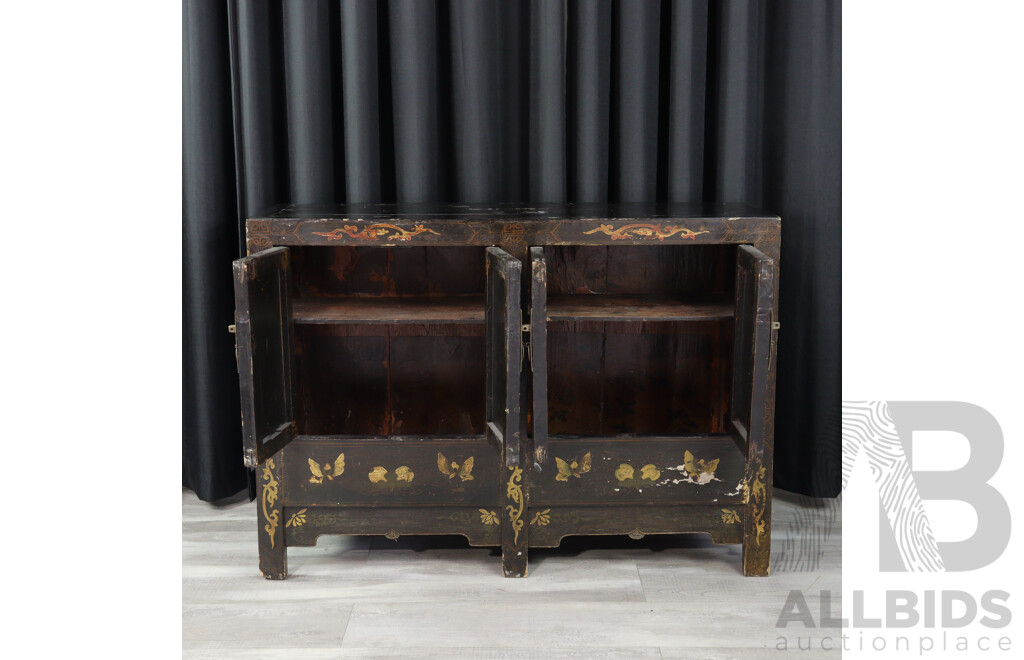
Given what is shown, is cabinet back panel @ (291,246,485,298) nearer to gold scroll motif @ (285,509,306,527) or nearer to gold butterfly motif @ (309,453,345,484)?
gold butterfly motif @ (309,453,345,484)

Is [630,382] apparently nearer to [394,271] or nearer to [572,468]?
[572,468]

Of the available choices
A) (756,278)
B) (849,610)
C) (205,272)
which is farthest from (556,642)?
(205,272)

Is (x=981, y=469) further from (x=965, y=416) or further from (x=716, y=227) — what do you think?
(x=716, y=227)

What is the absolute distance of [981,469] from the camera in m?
1.93

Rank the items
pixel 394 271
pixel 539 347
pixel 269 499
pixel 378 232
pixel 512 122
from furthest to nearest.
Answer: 1. pixel 512 122
2. pixel 394 271
3. pixel 269 499
4. pixel 378 232
5. pixel 539 347

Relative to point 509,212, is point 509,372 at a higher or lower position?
lower

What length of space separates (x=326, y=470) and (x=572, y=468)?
1.90ft

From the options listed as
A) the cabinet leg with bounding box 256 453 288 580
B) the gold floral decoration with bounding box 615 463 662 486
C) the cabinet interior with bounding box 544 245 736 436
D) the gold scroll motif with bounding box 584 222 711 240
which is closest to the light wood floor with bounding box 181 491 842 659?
the cabinet leg with bounding box 256 453 288 580

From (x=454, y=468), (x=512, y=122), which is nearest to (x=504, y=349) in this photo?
(x=454, y=468)

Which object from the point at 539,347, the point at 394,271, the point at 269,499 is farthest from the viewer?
the point at 394,271

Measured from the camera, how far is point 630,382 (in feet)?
8.24

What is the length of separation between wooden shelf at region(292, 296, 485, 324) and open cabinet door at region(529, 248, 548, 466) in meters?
0.22

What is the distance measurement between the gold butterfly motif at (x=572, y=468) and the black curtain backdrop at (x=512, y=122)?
28.9 inches

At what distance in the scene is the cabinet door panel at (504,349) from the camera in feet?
6.58
